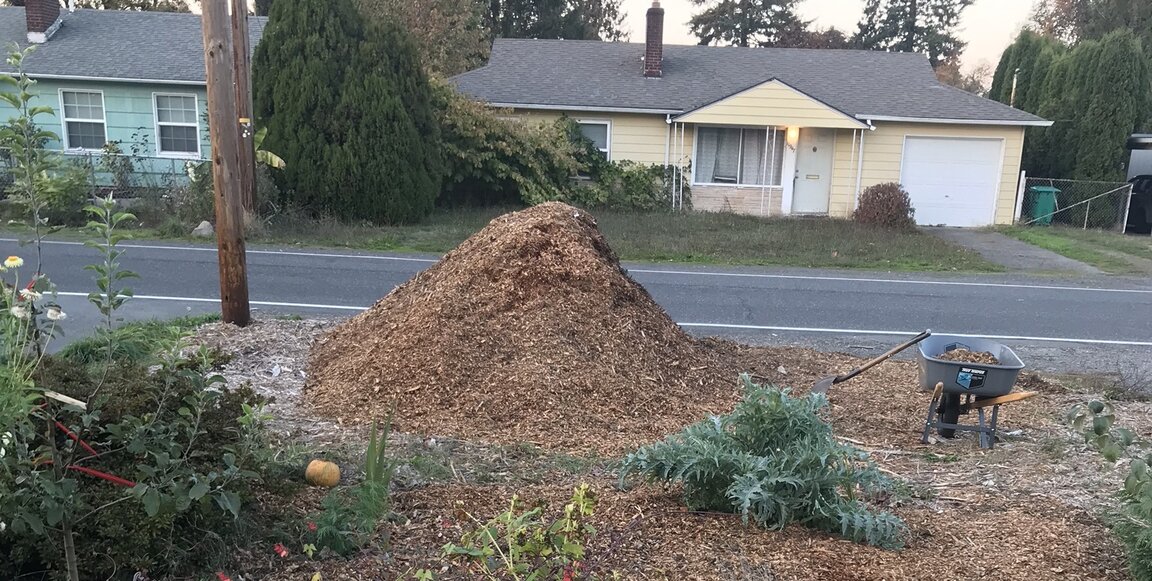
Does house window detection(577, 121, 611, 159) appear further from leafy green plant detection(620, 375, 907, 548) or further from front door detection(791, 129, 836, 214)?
leafy green plant detection(620, 375, 907, 548)

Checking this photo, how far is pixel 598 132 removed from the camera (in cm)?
2080

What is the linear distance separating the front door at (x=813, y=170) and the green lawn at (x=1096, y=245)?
13.7 feet

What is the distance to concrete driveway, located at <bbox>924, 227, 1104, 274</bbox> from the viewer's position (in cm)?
1373

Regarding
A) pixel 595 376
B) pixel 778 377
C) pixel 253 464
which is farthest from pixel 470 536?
pixel 778 377

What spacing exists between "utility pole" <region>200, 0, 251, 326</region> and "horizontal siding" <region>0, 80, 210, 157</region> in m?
14.3

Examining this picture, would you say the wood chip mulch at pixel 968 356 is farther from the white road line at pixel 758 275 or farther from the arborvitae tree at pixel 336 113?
the arborvitae tree at pixel 336 113

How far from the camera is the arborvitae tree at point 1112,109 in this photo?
2105cm

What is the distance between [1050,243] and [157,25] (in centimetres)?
2239

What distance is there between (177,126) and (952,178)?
18.8 meters

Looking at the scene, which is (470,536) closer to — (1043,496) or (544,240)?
(1043,496)

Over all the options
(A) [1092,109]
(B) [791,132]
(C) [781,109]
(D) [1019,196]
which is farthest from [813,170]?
(A) [1092,109]

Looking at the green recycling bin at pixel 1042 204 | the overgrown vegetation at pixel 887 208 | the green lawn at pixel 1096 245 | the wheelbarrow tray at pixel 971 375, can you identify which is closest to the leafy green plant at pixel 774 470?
the wheelbarrow tray at pixel 971 375

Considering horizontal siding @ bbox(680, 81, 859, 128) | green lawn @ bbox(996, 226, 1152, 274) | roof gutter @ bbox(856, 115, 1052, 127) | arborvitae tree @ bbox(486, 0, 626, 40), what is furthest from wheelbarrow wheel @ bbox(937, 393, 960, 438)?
arborvitae tree @ bbox(486, 0, 626, 40)

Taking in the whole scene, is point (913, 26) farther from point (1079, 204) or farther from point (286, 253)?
point (286, 253)
